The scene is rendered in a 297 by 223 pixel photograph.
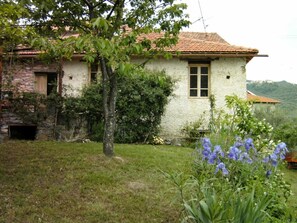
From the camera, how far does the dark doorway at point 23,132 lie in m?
12.6

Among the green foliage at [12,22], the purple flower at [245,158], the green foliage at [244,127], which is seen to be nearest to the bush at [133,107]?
the green foliage at [244,127]

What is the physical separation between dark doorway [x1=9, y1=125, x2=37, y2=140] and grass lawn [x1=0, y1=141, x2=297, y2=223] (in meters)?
5.13

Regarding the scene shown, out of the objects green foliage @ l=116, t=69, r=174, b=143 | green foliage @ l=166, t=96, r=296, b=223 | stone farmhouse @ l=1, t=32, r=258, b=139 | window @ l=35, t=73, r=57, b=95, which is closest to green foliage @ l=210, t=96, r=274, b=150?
green foliage @ l=166, t=96, r=296, b=223

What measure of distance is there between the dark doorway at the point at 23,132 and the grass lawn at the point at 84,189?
16.8 feet

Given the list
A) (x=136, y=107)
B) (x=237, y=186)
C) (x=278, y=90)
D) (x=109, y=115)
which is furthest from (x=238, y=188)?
(x=278, y=90)

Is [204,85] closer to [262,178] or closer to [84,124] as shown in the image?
[84,124]

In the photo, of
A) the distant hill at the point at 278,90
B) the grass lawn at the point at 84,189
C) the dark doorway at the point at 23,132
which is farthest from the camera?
the distant hill at the point at 278,90

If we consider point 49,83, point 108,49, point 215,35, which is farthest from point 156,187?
point 215,35

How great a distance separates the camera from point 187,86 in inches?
540

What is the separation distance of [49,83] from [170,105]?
539 cm

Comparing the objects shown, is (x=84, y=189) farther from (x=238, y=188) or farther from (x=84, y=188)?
(x=238, y=188)

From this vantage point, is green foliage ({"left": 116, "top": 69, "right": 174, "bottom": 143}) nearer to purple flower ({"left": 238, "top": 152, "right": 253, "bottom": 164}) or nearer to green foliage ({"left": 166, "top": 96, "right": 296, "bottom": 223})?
green foliage ({"left": 166, "top": 96, "right": 296, "bottom": 223})

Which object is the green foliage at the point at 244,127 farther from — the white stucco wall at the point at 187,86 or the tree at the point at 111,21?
the white stucco wall at the point at 187,86

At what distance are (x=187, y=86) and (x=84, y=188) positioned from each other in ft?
30.3
